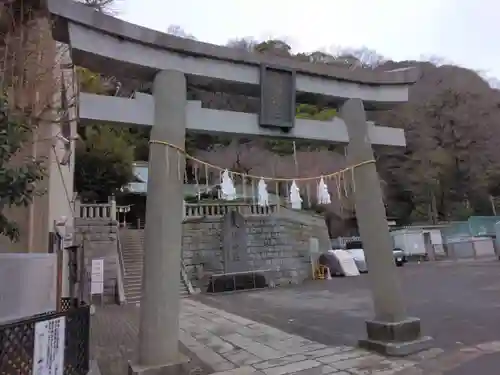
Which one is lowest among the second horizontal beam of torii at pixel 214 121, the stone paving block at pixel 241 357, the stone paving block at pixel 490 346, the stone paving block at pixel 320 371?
the stone paving block at pixel 490 346

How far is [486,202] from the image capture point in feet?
114

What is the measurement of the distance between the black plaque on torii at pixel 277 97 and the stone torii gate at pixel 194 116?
0.05 ft

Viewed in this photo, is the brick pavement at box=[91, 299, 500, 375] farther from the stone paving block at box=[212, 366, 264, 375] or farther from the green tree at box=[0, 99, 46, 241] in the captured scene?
the green tree at box=[0, 99, 46, 241]

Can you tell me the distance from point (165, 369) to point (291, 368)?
163cm

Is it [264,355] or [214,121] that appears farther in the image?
[264,355]

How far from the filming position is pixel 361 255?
22.0 m

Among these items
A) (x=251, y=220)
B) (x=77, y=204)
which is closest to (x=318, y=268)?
(x=251, y=220)

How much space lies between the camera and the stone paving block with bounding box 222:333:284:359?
556cm

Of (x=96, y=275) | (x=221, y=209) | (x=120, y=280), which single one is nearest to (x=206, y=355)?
(x=96, y=275)

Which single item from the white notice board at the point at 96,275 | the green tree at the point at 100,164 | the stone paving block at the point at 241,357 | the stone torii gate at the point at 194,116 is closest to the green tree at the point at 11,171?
the stone torii gate at the point at 194,116

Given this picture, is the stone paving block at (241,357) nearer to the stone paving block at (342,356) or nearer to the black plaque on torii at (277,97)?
the stone paving block at (342,356)

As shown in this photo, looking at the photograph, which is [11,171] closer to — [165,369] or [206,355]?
[165,369]

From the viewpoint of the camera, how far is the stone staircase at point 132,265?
14109mm

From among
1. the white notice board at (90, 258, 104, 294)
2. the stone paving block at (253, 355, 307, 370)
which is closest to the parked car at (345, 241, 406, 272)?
the white notice board at (90, 258, 104, 294)
